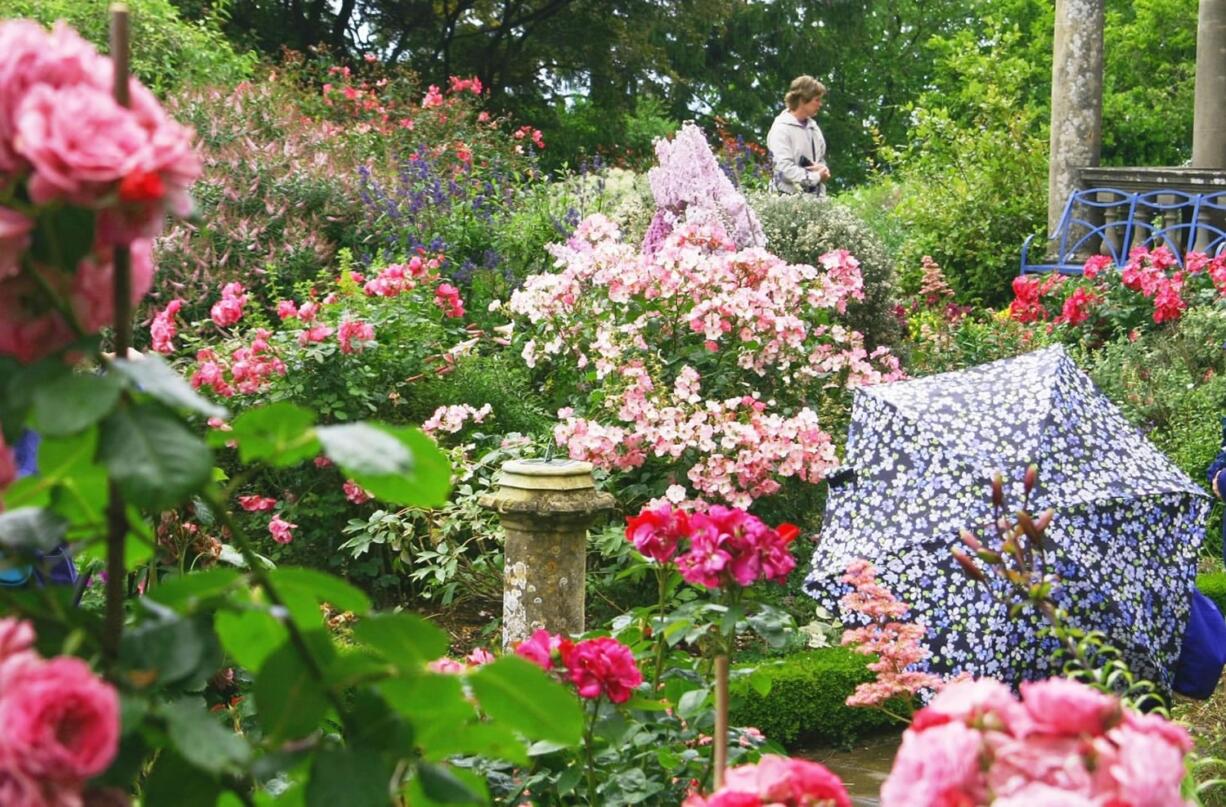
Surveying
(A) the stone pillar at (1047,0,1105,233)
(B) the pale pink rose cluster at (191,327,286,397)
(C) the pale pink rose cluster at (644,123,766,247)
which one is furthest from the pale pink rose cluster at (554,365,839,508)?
(A) the stone pillar at (1047,0,1105,233)

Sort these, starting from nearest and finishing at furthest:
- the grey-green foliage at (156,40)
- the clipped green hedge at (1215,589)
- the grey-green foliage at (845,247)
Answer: the clipped green hedge at (1215,589), the grey-green foliage at (845,247), the grey-green foliage at (156,40)

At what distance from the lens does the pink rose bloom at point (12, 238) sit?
2.82ft

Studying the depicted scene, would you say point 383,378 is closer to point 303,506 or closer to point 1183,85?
point 303,506

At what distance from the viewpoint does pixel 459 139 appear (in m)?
12.9

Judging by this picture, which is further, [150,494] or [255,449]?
[255,449]

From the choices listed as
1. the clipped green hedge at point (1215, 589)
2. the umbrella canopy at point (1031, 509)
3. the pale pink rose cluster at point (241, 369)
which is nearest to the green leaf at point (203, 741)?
the umbrella canopy at point (1031, 509)

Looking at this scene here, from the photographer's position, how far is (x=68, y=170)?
0.85 metres

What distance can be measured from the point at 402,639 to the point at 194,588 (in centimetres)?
15

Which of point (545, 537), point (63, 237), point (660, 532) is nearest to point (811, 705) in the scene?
point (545, 537)

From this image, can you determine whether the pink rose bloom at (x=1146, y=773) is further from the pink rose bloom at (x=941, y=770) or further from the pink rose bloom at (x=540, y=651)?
the pink rose bloom at (x=540, y=651)

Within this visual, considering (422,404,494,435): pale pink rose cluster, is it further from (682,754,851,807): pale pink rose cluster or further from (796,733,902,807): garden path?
(682,754,851,807): pale pink rose cluster

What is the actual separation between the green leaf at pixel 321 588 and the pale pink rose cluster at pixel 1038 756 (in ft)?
1.24

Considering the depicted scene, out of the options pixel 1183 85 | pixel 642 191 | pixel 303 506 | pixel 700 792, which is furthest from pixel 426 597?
pixel 1183 85

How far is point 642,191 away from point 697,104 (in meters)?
13.9
